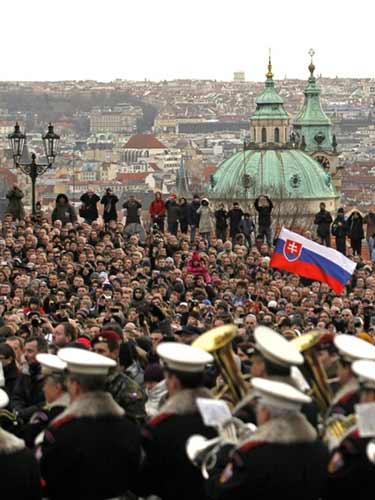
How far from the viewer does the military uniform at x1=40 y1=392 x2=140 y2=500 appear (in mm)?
11938

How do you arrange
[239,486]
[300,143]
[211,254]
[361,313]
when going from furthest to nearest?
[300,143]
[211,254]
[361,313]
[239,486]

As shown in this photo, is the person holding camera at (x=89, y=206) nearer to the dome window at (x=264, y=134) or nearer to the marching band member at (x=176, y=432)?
the marching band member at (x=176, y=432)

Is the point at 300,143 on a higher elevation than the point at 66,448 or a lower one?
lower

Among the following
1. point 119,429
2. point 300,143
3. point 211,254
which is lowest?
point 300,143

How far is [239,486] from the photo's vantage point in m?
11.3

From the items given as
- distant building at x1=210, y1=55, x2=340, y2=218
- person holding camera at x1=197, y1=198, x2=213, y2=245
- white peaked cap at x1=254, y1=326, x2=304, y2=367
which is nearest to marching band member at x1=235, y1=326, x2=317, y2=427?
white peaked cap at x1=254, y1=326, x2=304, y2=367

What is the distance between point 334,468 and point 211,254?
1643 cm

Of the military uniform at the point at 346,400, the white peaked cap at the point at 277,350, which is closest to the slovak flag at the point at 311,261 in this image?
the military uniform at the point at 346,400

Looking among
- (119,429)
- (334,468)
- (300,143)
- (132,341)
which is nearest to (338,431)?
(334,468)

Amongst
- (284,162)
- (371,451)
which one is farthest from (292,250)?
→ (284,162)

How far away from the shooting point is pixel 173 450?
12.1m

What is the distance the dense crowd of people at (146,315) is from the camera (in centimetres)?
1205

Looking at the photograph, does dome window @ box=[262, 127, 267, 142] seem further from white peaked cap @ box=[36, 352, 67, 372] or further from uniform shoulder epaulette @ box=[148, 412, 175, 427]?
uniform shoulder epaulette @ box=[148, 412, 175, 427]

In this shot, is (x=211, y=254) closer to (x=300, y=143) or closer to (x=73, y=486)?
(x=73, y=486)
